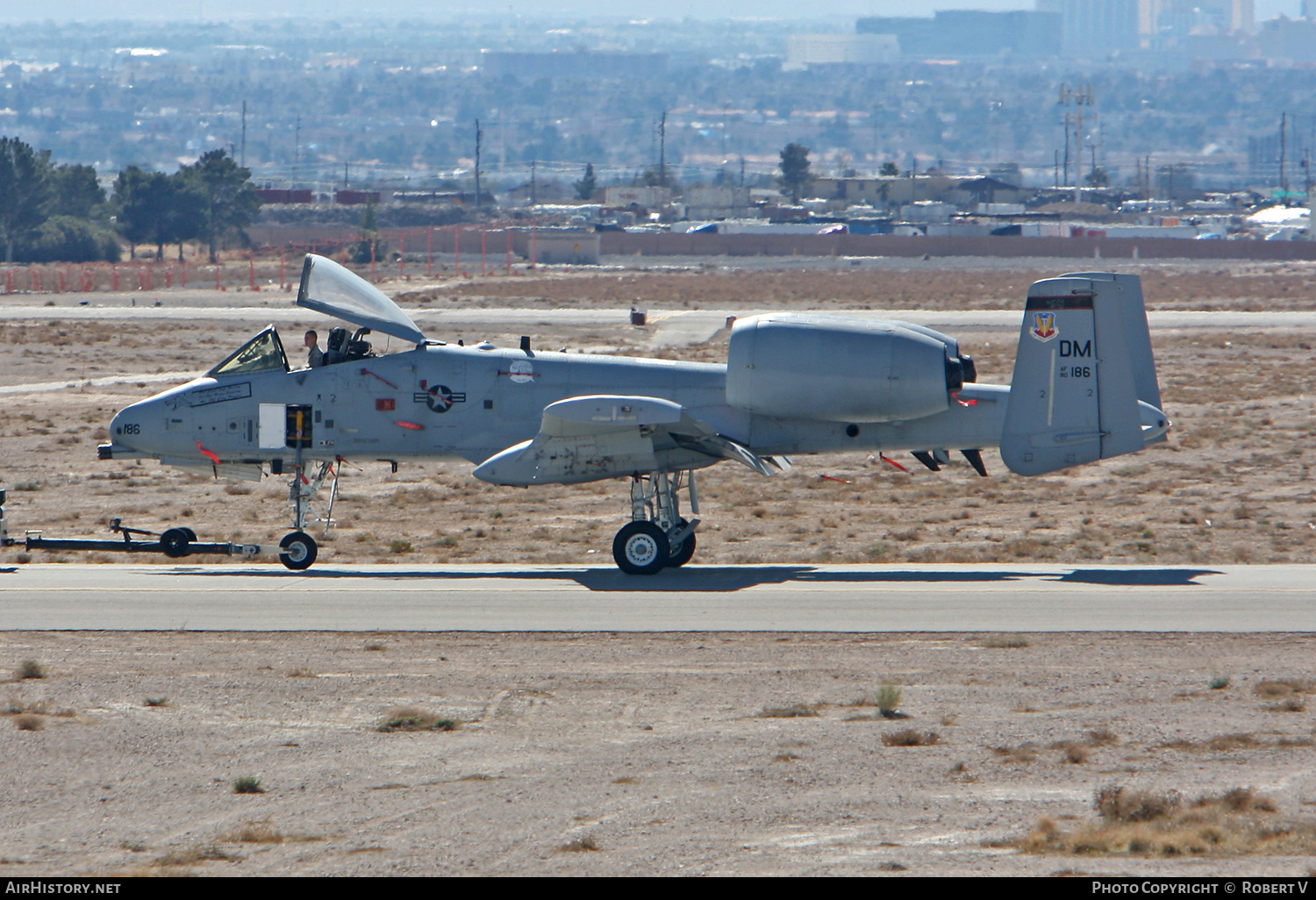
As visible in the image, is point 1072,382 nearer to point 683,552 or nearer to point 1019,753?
point 683,552

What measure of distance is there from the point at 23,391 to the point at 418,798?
3514 centimetres

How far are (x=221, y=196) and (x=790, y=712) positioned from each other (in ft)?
444

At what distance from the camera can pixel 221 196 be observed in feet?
452

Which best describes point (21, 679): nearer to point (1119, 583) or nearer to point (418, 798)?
point (418, 798)

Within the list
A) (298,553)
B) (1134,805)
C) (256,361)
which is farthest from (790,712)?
(256,361)

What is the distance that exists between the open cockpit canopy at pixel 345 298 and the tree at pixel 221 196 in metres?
119

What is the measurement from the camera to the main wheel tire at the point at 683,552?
19.1m

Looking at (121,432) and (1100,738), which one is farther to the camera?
(121,432)

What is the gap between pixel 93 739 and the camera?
39.5 feet

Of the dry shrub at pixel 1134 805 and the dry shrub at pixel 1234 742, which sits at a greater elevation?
the dry shrub at pixel 1134 805

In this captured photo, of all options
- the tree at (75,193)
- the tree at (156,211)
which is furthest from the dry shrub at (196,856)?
the tree at (75,193)

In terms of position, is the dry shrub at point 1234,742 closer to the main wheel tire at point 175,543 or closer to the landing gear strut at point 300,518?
the landing gear strut at point 300,518

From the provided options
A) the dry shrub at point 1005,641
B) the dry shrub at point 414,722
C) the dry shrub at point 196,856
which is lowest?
the dry shrub at point 196,856
